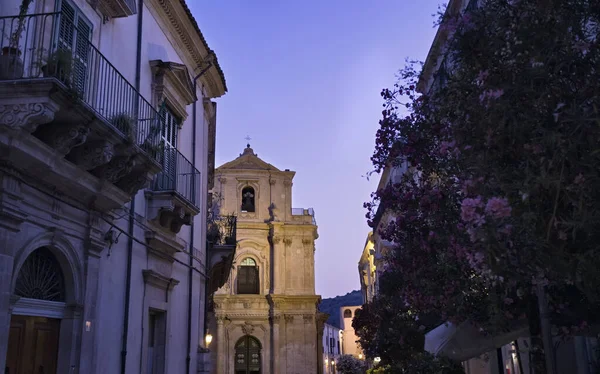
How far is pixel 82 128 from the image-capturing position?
6793mm

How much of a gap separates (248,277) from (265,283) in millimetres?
1375

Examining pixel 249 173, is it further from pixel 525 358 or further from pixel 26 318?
pixel 26 318

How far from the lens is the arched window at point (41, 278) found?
7059 millimetres

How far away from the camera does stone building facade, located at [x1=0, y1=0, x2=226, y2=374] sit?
630cm

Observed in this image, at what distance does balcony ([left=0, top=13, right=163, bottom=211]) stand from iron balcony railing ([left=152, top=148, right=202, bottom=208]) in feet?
6.16

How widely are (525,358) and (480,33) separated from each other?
10145mm

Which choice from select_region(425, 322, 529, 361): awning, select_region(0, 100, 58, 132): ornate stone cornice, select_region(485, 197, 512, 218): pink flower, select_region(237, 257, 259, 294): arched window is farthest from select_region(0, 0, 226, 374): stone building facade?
select_region(237, 257, 259, 294): arched window

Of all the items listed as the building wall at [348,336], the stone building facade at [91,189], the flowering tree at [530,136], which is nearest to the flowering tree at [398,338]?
the stone building facade at [91,189]

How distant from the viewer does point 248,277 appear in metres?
43.1

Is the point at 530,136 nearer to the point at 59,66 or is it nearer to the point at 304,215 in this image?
the point at 59,66

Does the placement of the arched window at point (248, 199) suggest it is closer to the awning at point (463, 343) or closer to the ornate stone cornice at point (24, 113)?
the awning at point (463, 343)

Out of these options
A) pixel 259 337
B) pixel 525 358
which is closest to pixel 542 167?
pixel 525 358

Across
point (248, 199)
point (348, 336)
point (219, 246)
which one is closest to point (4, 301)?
point (219, 246)

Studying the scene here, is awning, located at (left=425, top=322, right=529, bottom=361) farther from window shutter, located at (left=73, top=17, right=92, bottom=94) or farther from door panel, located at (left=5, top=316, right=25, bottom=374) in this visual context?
window shutter, located at (left=73, top=17, right=92, bottom=94)
